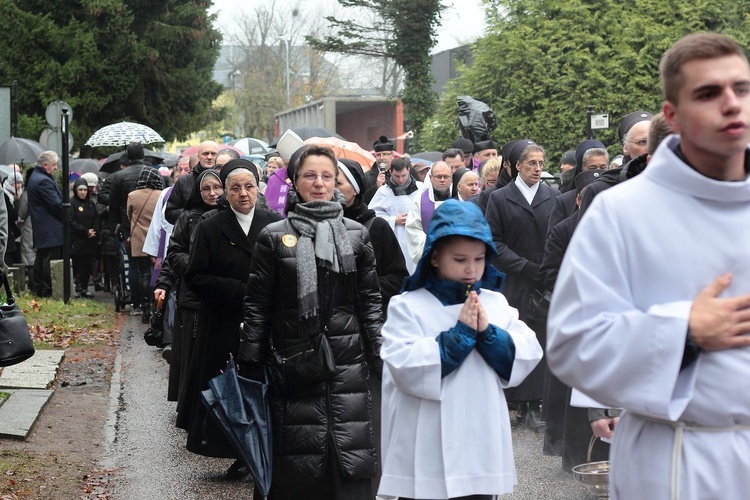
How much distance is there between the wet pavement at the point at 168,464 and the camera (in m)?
8.00

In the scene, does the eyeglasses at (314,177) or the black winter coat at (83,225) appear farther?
the black winter coat at (83,225)

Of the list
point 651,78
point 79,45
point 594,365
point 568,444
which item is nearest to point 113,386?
point 568,444

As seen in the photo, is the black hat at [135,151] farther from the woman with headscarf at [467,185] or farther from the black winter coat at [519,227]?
the black winter coat at [519,227]

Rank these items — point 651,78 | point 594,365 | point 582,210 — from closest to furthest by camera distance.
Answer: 1. point 594,365
2. point 582,210
3. point 651,78

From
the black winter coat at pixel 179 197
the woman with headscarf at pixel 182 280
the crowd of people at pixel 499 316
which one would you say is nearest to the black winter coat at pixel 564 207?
the crowd of people at pixel 499 316

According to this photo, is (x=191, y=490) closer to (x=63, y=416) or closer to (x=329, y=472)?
(x=329, y=472)

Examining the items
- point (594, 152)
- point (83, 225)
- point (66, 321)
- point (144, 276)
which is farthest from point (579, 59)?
point (594, 152)

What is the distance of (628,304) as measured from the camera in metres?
3.23

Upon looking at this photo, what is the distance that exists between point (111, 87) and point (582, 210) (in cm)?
3560

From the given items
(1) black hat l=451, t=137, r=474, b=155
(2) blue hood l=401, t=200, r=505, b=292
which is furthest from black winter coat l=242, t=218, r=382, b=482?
(1) black hat l=451, t=137, r=474, b=155

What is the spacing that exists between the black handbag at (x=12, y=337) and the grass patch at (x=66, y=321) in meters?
7.23

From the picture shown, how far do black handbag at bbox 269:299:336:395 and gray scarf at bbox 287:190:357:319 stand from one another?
5.7 inches

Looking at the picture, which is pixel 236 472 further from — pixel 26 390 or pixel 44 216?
Answer: pixel 44 216

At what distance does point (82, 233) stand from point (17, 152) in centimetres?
526
